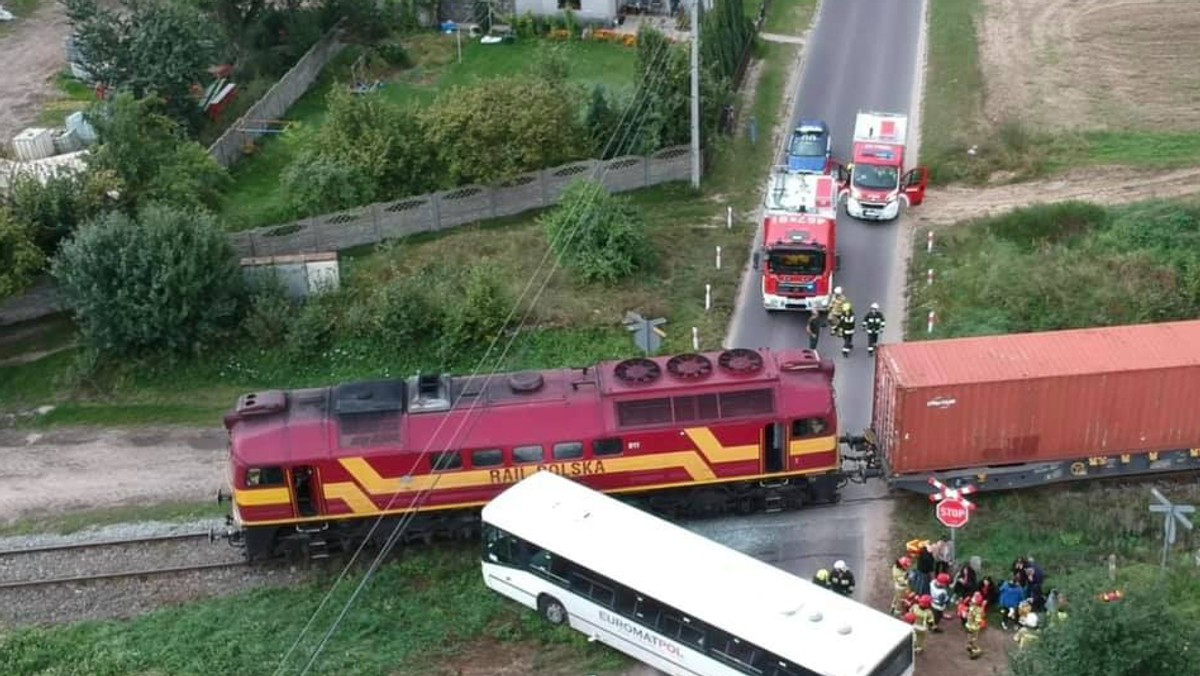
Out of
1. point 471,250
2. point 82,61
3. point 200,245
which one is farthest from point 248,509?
point 82,61

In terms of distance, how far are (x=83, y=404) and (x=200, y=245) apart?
5.84m

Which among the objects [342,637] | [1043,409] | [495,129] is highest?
[495,129]

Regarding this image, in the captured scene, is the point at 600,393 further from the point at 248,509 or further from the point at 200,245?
the point at 200,245

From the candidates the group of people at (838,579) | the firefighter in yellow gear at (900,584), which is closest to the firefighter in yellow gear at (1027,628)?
the firefighter in yellow gear at (900,584)

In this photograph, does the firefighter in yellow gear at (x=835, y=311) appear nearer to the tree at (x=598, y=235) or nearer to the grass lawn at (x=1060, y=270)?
the grass lawn at (x=1060, y=270)

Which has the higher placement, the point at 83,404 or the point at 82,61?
the point at 82,61

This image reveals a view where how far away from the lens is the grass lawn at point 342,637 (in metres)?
25.9

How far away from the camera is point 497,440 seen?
28.4 metres

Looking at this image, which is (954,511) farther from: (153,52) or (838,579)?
(153,52)

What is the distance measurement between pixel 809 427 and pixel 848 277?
1252 centimetres

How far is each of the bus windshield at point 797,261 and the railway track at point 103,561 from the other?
17.0m

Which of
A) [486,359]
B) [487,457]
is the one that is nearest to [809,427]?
[487,457]

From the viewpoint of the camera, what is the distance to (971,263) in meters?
39.2

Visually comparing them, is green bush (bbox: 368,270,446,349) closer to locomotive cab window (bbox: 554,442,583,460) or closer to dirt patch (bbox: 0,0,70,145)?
locomotive cab window (bbox: 554,442,583,460)
